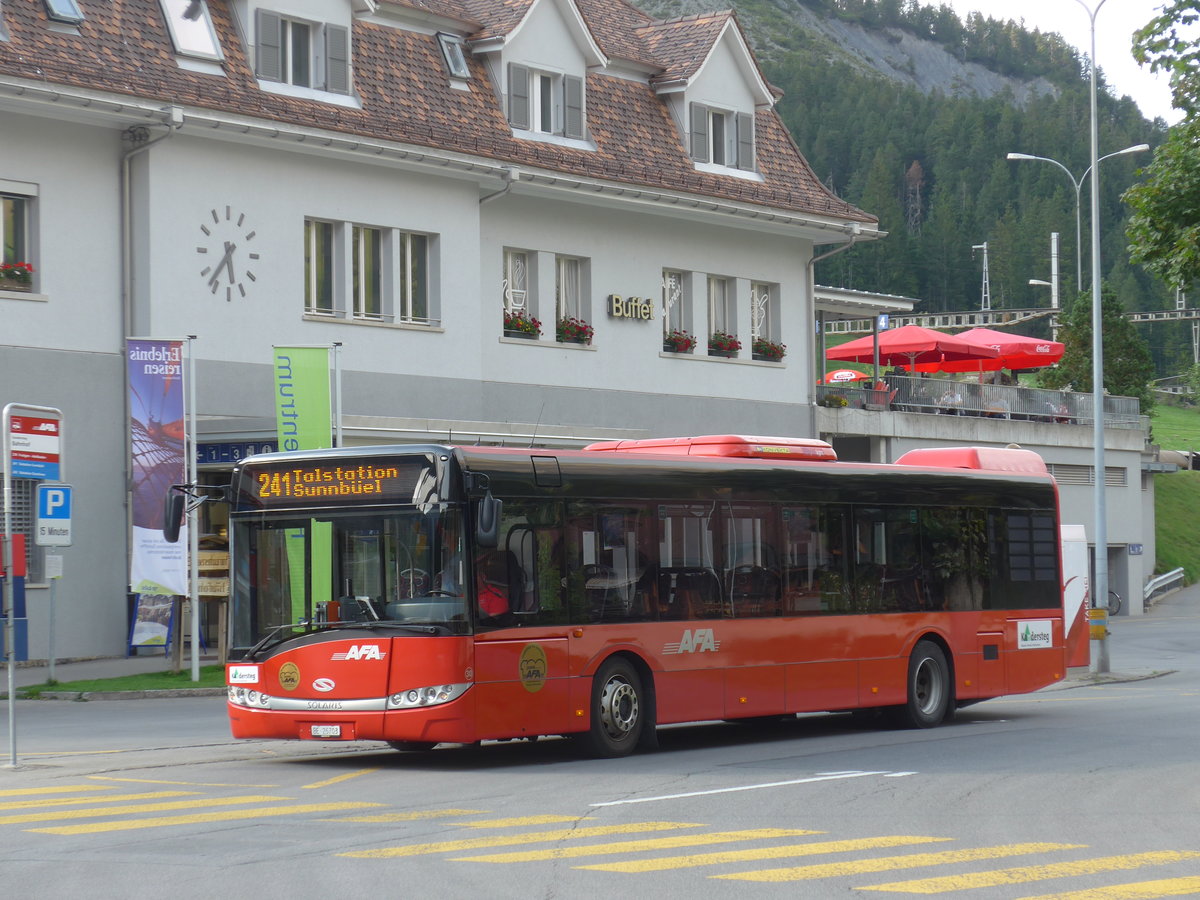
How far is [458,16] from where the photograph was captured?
31312 mm

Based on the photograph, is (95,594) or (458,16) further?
(458,16)

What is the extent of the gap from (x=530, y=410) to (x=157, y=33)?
30.8 feet

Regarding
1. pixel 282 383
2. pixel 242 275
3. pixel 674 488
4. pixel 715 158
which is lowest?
pixel 674 488

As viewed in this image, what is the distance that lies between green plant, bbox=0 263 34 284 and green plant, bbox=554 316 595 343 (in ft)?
34.9

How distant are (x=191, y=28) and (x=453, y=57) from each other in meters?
5.55

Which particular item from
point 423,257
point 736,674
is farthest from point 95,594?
point 736,674

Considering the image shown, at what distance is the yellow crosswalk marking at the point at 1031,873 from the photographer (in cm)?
877

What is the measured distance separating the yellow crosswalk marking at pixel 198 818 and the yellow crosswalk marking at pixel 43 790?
1.88 m

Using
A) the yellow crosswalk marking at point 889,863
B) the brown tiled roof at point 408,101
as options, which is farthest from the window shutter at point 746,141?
the yellow crosswalk marking at point 889,863

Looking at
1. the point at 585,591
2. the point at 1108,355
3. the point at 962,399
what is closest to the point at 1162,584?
the point at 962,399

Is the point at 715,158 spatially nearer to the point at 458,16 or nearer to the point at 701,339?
the point at 701,339

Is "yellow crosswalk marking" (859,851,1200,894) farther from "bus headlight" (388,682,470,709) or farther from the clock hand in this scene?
the clock hand

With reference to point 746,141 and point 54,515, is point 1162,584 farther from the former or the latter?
point 54,515

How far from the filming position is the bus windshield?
1389 centimetres
